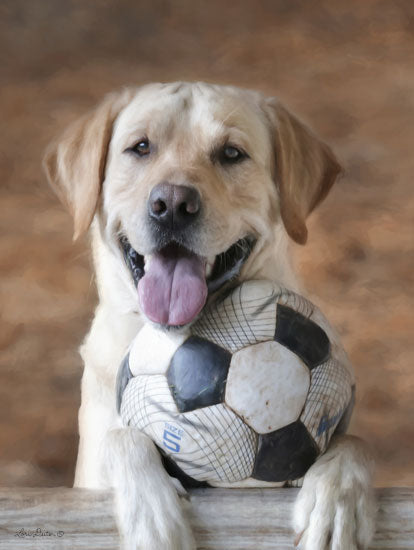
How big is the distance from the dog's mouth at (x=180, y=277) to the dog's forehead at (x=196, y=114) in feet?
1.01

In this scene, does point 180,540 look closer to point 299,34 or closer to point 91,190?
point 91,190

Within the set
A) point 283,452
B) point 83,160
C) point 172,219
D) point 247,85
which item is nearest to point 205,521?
point 283,452

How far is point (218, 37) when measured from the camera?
402 cm

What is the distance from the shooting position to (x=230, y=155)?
2.05 meters

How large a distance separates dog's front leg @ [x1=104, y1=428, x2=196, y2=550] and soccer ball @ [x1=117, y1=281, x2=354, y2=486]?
31 millimetres

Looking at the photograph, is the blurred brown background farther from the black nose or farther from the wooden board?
the wooden board

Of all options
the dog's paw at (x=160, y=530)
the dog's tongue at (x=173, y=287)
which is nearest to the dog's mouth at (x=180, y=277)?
the dog's tongue at (x=173, y=287)

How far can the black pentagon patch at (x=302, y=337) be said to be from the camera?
59.1 inches

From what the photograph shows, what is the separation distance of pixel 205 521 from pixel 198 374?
0.26 m

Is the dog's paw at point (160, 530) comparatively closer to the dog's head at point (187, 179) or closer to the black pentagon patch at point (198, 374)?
the black pentagon patch at point (198, 374)

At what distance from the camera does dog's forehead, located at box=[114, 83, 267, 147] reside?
2.05m
